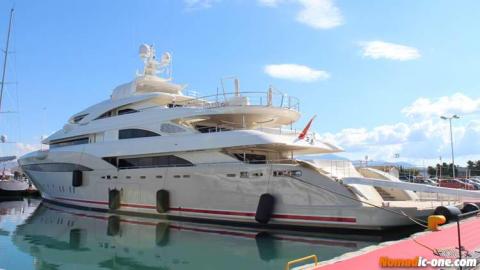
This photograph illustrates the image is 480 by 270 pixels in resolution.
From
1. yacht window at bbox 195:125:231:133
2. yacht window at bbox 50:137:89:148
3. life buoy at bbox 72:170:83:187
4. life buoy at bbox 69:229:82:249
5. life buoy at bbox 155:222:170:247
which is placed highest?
yacht window at bbox 195:125:231:133

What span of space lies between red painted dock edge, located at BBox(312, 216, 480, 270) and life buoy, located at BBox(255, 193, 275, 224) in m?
5.62

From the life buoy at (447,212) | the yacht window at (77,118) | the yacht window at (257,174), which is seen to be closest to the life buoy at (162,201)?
the yacht window at (257,174)

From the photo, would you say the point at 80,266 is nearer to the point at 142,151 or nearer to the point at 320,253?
the point at 320,253

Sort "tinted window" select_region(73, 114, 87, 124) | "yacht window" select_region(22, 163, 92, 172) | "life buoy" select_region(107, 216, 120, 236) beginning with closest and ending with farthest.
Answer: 1. "life buoy" select_region(107, 216, 120, 236)
2. "yacht window" select_region(22, 163, 92, 172)
3. "tinted window" select_region(73, 114, 87, 124)

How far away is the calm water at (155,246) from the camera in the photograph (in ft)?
35.8

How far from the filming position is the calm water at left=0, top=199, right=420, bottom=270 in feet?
35.8

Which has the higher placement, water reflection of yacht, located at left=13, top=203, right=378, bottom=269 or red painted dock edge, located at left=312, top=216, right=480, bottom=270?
red painted dock edge, located at left=312, top=216, right=480, bottom=270

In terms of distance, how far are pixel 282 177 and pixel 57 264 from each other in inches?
291

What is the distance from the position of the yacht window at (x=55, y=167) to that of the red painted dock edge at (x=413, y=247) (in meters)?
16.4

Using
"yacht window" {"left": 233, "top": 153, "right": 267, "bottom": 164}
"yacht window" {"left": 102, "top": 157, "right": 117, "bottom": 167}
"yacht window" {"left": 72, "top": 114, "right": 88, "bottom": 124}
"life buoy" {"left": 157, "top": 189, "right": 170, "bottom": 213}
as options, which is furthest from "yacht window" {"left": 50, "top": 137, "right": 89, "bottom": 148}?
"yacht window" {"left": 233, "top": 153, "right": 267, "bottom": 164}

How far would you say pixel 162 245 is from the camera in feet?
43.3

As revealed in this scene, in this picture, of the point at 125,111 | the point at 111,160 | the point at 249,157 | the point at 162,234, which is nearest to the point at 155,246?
the point at 162,234

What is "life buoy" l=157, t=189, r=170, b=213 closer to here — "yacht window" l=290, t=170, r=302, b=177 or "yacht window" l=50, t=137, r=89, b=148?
"yacht window" l=290, t=170, r=302, b=177

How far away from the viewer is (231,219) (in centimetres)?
1594
